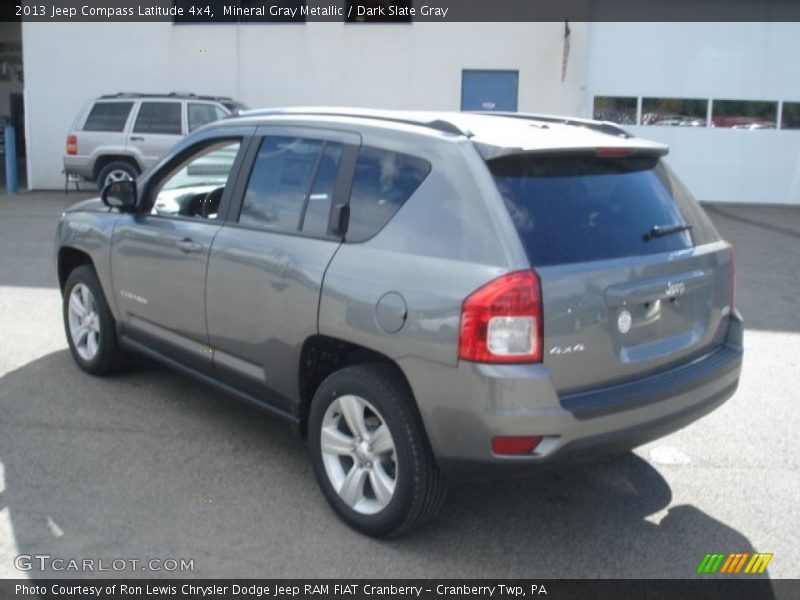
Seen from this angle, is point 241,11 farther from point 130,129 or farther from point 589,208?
point 589,208

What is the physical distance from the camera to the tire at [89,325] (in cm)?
562

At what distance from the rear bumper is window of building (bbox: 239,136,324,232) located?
1.22m

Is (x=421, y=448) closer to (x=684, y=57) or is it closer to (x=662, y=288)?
(x=662, y=288)

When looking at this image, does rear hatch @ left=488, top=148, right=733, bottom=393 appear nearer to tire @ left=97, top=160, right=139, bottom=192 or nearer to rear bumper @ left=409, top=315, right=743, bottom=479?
rear bumper @ left=409, top=315, right=743, bottom=479

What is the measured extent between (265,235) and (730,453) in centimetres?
283

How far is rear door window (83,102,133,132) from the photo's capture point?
15359mm

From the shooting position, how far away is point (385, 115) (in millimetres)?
4090

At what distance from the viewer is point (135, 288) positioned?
17.1 feet

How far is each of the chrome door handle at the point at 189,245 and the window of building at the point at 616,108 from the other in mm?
14089

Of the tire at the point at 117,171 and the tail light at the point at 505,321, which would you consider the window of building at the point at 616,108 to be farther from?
the tail light at the point at 505,321

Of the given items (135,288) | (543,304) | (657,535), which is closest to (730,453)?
(657,535)

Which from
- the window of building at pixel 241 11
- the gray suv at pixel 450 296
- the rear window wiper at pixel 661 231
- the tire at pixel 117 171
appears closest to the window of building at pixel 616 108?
the window of building at pixel 241 11

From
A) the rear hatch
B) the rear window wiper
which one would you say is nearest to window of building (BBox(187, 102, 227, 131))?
the rear hatch

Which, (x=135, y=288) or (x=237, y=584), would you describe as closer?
(x=237, y=584)
